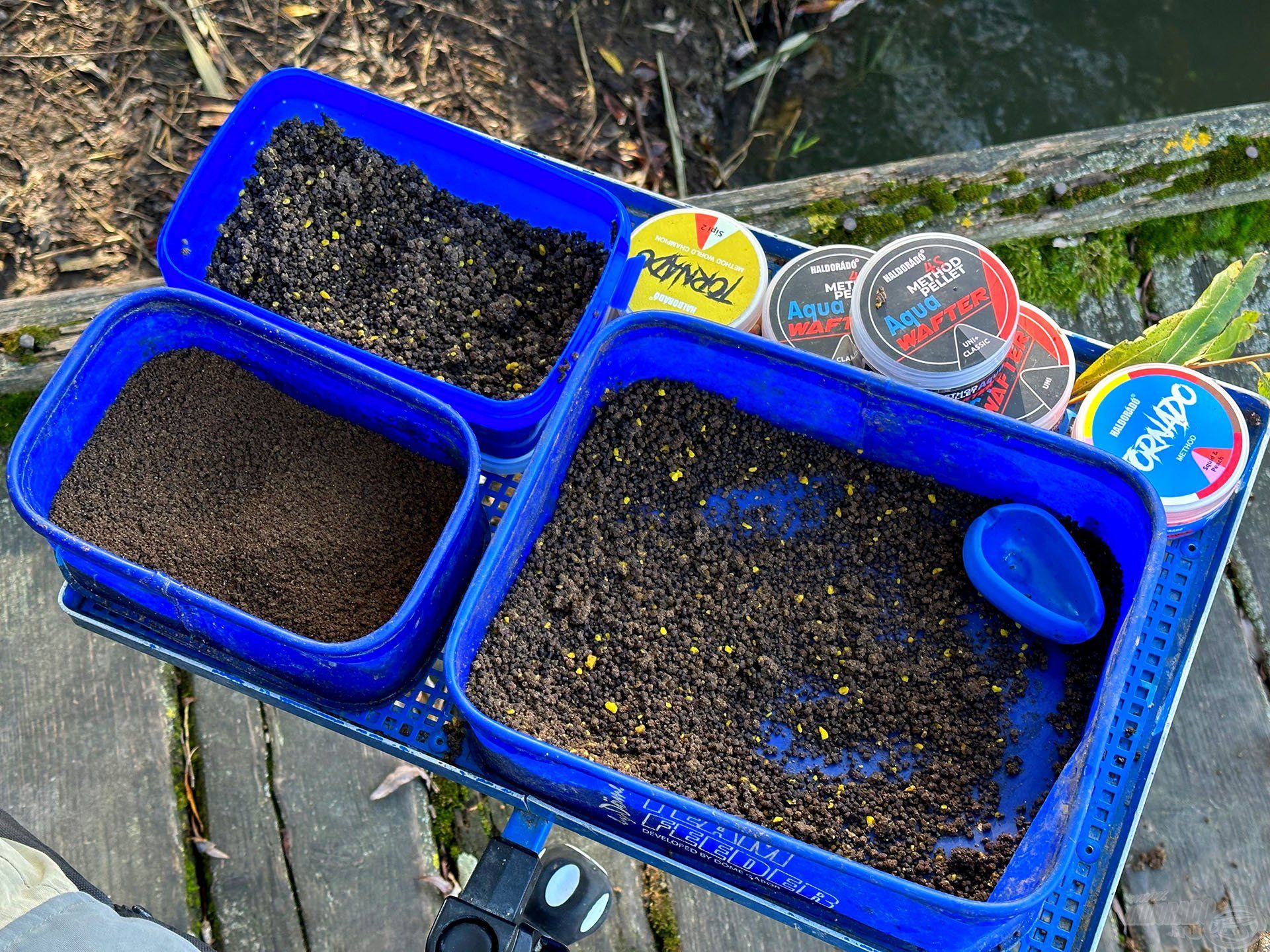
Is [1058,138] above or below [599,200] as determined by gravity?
above

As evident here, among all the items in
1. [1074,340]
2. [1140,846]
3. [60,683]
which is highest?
[1074,340]

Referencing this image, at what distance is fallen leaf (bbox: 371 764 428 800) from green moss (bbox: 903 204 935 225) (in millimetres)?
1295

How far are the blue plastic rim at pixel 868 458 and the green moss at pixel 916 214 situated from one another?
0.72 m

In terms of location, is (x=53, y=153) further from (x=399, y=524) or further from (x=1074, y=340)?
(x=1074, y=340)

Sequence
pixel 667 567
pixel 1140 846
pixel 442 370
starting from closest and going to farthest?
pixel 667 567 → pixel 442 370 → pixel 1140 846

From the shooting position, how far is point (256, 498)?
1422 mm

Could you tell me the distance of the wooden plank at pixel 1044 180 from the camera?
6.59 ft

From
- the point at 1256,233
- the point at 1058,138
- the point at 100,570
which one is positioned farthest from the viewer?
the point at 1256,233

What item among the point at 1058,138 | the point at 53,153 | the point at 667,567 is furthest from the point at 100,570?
the point at 1058,138

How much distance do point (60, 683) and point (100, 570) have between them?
69 cm

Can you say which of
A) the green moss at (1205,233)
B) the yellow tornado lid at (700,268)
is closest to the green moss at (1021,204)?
the green moss at (1205,233)

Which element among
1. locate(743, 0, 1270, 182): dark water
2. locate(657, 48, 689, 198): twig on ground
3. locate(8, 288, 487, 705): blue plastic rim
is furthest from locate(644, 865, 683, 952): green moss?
locate(743, 0, 1270, 182): dark water

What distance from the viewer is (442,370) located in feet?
4.99

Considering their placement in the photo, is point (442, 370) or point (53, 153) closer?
point (442, 370)
